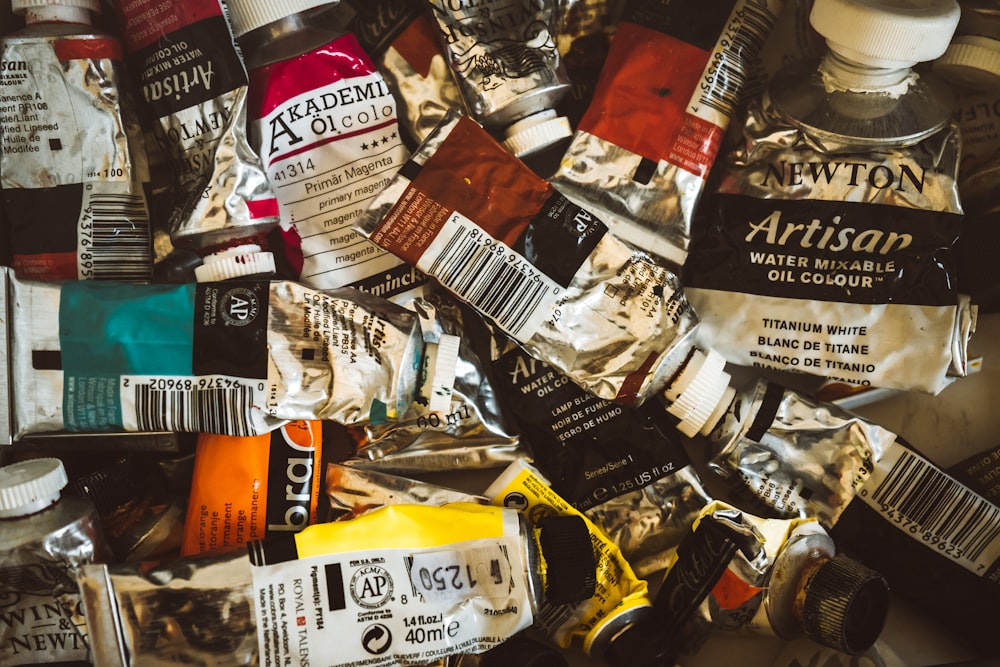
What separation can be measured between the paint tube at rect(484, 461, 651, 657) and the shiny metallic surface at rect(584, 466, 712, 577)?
0.12 ft

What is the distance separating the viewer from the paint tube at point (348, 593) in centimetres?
68

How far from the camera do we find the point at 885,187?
2.67 ft

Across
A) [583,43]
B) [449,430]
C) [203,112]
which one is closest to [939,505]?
[449,430]

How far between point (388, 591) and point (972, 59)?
2.56 feet

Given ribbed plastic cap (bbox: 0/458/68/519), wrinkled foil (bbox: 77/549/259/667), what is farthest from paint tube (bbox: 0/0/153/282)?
wrinkled foil (bbox: 77/549/259/667)

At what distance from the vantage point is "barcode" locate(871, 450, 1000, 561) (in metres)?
0.82

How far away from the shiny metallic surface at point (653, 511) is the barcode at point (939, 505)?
20 cm

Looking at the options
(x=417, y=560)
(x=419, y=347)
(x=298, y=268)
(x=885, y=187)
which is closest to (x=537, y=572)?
(x=417, y=560)

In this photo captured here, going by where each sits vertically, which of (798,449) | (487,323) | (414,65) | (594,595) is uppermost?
(414,65)

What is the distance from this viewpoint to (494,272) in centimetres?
79

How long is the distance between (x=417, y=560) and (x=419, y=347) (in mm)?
204

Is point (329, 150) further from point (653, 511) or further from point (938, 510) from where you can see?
point (938, 510)

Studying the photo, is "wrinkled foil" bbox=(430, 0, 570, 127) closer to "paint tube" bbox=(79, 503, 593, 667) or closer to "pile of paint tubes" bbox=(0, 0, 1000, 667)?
"pile of paint tubes" bbox=(0, 0, 1000, 667)

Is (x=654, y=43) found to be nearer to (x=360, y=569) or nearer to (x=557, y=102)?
(x=557, y=102)
